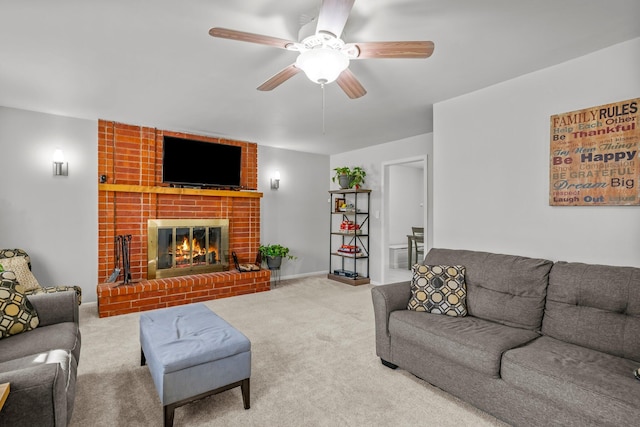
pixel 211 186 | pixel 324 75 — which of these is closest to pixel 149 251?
pixel 211 186

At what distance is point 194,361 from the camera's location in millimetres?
1845

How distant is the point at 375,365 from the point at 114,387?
1.88 meters

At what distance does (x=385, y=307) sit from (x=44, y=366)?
2.03 metres

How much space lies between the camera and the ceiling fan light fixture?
5.94 feet

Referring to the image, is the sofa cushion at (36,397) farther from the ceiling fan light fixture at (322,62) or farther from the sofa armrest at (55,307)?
the ceiling fan light fixture at (322,62)

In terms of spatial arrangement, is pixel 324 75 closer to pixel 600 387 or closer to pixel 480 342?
pixel 480 342

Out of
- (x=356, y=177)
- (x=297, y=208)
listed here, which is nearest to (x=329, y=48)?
(x=356, y=177)

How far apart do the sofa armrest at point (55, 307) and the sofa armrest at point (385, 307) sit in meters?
2.18

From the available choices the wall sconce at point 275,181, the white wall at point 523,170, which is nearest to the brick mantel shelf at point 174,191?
the wall sconce at point 275,181

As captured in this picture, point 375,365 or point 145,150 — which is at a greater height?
point 145,150

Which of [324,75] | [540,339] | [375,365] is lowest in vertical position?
[375,365]

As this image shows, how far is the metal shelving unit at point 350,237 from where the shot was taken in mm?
5629

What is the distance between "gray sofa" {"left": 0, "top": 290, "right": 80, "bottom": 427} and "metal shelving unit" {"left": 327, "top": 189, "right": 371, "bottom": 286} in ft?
13.1

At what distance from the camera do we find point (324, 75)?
6.21 feet
